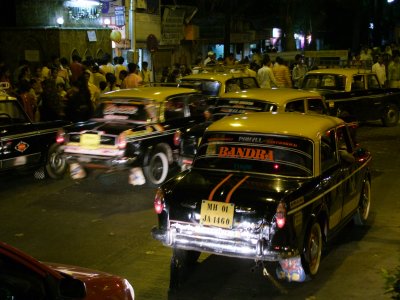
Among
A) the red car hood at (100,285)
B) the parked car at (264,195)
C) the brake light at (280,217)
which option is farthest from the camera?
the parked car at (264,195)

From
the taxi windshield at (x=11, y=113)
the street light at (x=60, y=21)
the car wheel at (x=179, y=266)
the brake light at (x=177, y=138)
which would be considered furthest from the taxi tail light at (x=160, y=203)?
the street light at (x=60, y=21)

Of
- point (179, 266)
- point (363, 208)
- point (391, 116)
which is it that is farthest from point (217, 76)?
point (179, 266)

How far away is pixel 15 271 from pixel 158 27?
913 inches

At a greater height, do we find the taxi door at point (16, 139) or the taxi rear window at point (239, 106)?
the taxi rear window at point (239, 106)

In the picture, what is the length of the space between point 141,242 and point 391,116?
12084 mm

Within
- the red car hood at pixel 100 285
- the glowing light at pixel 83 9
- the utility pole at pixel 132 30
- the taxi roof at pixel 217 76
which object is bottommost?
the red car hood at pixel 100 285

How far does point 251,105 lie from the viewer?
1158cm

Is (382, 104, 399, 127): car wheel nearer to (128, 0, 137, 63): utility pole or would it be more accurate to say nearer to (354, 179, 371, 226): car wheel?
(128, 0, 137, 63): utility pole

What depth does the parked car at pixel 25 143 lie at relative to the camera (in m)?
10.9

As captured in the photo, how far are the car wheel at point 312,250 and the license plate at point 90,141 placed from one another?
4841 millimetres

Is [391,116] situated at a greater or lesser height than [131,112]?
lesser

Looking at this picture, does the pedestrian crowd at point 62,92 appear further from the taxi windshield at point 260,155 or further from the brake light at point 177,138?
the taxi windshield at point 260,155

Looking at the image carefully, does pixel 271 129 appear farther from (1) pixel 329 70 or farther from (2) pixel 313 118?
(1) pixel 329 70

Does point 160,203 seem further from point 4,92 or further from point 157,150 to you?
point 4,92
